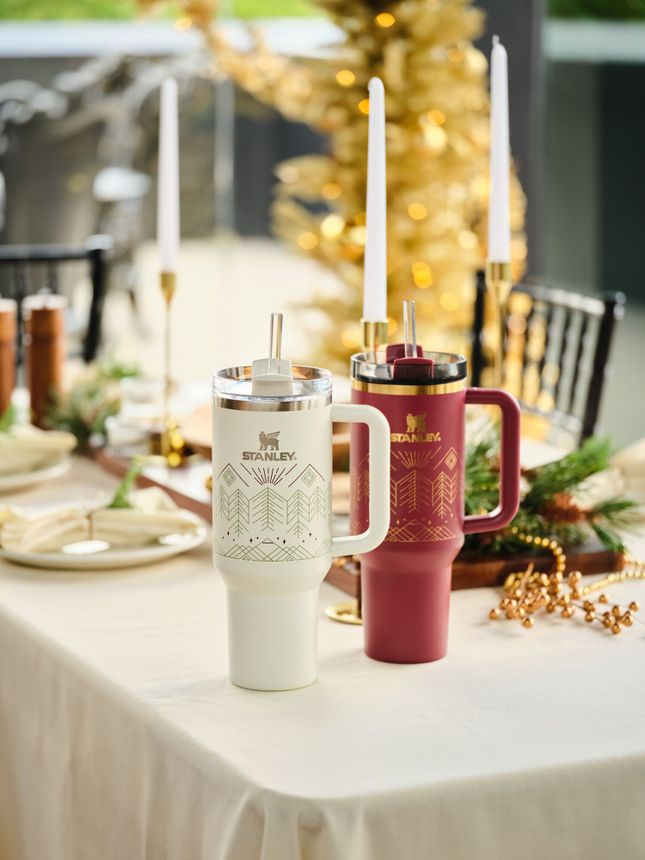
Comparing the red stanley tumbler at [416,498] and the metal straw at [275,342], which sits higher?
the metal straw at [275,342]

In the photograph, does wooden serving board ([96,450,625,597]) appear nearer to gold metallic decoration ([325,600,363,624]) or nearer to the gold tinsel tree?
gold metallic decoration ([325,600,363,624])

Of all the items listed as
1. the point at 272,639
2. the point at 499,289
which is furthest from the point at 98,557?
the point at 499,289

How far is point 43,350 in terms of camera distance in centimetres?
188

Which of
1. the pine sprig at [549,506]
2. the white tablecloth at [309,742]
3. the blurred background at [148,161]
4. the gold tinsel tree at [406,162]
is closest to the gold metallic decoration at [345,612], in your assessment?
the white tablecloth at [309,742]

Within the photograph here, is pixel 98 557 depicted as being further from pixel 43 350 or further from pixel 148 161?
pixel 148 161

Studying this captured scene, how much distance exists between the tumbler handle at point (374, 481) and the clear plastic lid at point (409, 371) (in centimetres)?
4

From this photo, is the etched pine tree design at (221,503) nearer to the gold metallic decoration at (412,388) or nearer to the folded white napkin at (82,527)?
the gold metallic decoration at (412,388)

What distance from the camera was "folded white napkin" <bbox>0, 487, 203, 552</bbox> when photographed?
4.21ft

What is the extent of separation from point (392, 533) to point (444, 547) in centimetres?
4

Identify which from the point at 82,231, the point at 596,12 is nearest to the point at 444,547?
the point at 596,12

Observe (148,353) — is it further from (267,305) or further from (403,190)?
(403,190)

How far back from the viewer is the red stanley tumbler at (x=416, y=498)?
979mm

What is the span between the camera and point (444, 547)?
99cm

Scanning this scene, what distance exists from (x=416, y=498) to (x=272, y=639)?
15 cm
